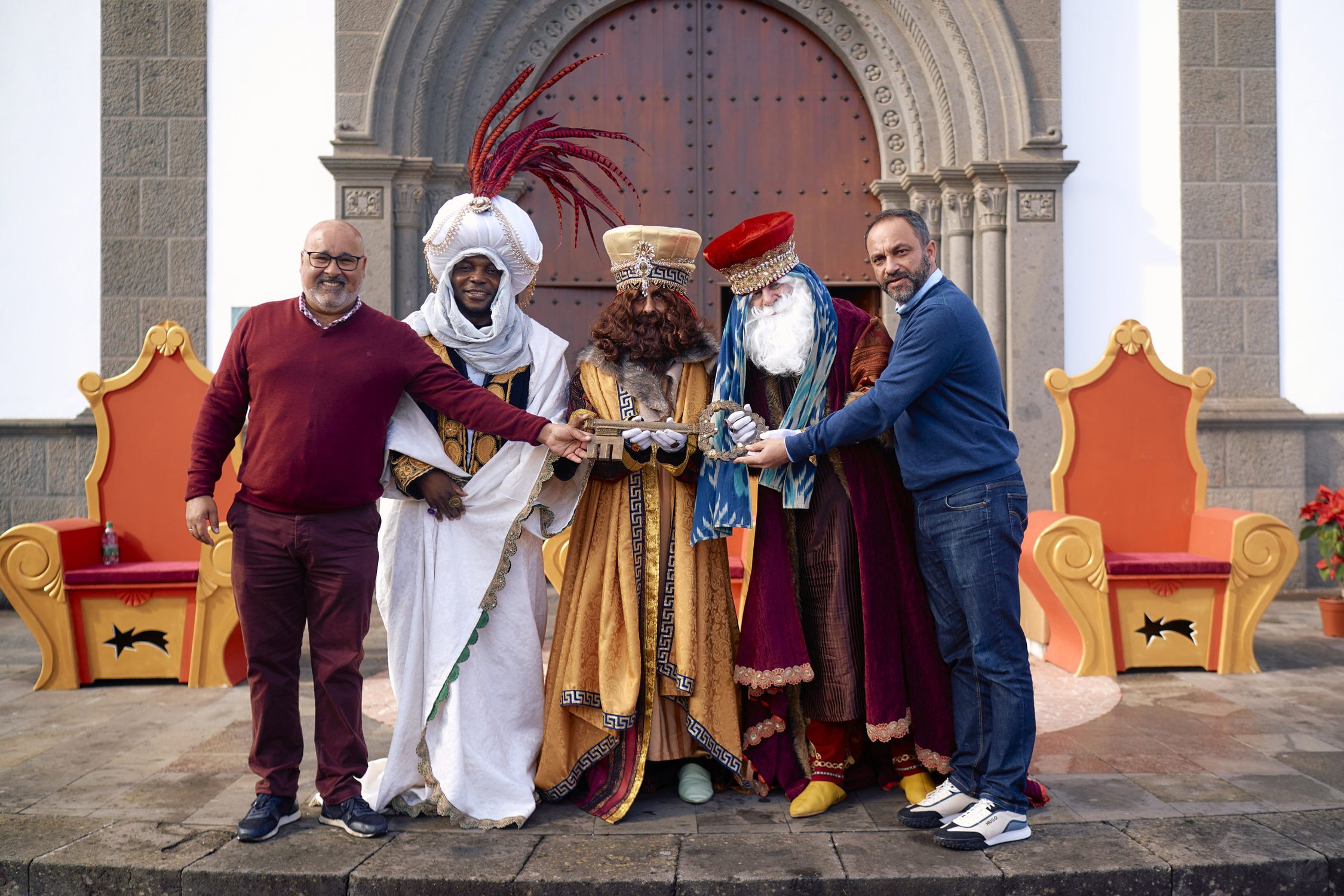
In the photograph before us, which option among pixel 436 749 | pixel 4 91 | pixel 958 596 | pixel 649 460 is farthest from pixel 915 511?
pixel 4 91

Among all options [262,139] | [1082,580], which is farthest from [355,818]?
[262,139]

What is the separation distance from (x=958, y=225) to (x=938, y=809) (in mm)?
4307

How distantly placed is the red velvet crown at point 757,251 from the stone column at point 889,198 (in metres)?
3.37

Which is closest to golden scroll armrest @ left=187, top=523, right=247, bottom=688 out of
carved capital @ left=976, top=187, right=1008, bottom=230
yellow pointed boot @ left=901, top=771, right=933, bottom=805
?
yellow pointed boot @ left=901, top=771, right=933, bottom=805

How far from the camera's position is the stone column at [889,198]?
21.2ft

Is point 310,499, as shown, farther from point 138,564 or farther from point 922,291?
point 138,564

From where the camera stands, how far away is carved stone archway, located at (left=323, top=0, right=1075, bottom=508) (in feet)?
19.8

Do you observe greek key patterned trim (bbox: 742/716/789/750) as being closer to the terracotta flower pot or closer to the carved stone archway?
the carved stone archway

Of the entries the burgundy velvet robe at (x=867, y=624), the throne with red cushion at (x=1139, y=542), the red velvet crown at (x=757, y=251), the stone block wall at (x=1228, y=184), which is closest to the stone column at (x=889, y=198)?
the throne with red cushion at (x=1139, y=542)

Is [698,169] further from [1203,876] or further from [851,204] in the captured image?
[1203,876]

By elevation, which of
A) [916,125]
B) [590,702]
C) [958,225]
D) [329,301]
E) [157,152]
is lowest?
[590,702]

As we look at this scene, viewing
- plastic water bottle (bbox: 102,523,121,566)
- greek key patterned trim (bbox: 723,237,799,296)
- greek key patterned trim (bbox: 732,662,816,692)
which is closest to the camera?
greek key patterned trim (bbox: 732,662,816,692)

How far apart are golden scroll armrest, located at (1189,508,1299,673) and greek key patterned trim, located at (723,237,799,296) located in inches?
123

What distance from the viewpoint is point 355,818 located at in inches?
116
